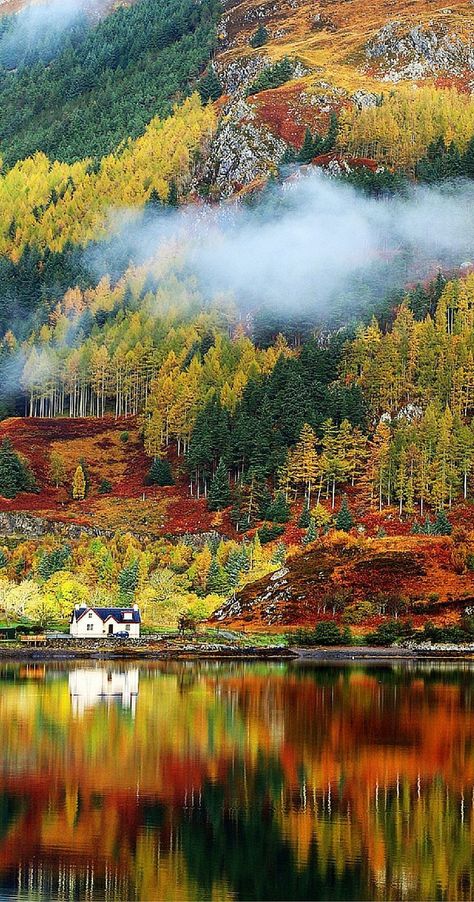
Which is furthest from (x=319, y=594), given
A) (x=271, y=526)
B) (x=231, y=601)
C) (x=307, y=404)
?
(x=307, y=404)

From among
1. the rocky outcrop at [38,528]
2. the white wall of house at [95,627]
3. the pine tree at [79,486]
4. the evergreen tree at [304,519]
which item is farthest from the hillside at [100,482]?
the white wall of house at [95,627]

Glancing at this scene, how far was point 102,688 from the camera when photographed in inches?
3255

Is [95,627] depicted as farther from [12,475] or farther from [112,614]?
[12,475]

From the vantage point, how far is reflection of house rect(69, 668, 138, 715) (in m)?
73.7

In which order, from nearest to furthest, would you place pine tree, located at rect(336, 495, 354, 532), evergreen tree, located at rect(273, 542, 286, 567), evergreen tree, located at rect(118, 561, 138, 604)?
evergreen tree, located at rect(118, 561, 138, 604) → evergreen tree, located at rect(273, 542, 286, 567) → pine tree, located at rect(336, 495, 354, 532)

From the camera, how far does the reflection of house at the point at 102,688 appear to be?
7369cm

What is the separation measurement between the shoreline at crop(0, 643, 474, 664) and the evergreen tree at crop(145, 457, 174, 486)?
6018cm

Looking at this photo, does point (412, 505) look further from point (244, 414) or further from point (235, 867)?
point (235, 867)

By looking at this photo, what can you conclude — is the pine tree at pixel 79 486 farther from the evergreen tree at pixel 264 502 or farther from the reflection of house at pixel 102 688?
the reflection of house at pixel 102 688

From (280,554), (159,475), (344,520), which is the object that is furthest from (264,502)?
(280,554)

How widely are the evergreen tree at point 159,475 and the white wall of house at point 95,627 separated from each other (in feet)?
177

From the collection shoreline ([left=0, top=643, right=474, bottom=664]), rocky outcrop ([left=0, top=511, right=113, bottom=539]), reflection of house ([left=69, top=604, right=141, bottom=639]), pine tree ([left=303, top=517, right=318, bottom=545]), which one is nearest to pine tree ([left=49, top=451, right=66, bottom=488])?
rocky outcrop ([left=0, top=511, right=113, bottom=539])

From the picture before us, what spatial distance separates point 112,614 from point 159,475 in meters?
54.9

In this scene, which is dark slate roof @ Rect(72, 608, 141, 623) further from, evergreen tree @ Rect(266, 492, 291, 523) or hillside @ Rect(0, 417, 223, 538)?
evergreen tree @ Rect(266, 492, 291, 523)
